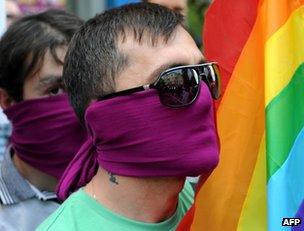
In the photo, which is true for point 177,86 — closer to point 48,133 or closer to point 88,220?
point 88,220

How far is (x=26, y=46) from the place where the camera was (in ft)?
10.7

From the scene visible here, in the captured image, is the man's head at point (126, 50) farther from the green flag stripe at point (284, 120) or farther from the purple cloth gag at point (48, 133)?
the purple cloth gag at point (48, 133)

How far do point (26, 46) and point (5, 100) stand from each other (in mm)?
270

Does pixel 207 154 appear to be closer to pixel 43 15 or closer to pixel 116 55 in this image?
pixel 116 55

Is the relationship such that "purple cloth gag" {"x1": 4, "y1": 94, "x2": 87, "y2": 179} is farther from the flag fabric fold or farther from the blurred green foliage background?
the blurred green foliage background

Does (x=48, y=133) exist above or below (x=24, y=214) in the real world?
above

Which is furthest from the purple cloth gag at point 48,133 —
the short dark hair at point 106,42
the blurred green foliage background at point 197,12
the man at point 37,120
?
the blurred green foliage background at point 197,12

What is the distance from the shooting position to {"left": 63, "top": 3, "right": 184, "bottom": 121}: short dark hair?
2.19 meters

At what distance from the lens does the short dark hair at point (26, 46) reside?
3240 mm

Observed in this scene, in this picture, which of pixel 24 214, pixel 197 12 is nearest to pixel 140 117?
pixel 24 214

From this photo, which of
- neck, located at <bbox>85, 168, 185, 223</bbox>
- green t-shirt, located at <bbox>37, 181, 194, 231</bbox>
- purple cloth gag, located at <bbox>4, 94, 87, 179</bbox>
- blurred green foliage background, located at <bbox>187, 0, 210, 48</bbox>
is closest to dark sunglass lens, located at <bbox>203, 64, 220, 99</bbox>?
neck, located at <bbox>85, 168, 185, 223</bbox>

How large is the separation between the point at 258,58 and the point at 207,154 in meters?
0.40

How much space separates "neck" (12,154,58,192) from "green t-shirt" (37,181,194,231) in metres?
1.04

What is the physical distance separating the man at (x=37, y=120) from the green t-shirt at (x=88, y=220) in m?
0.98
